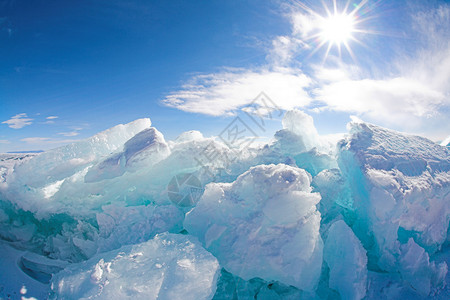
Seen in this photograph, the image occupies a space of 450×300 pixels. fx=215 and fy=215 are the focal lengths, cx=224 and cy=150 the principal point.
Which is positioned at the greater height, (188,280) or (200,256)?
(200,256)

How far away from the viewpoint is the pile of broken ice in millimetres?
2471

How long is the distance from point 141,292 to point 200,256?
0.67 m

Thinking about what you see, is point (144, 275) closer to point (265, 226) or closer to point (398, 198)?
point (265, 226)

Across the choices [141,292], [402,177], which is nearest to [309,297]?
[141,292]

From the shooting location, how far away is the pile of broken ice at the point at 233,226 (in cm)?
247

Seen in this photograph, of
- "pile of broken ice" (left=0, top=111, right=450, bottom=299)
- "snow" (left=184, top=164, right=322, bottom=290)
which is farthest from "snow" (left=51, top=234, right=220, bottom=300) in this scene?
"snow" (left=184, top=164, right=322, bottom=290)

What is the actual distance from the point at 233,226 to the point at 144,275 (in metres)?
1.17

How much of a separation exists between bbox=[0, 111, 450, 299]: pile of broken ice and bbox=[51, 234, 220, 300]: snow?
12mm

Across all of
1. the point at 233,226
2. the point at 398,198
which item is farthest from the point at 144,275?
the point at 398,198

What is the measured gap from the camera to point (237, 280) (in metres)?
2.79

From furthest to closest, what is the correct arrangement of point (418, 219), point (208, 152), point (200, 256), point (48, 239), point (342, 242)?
point (208, 152) → point (48, 239) → point (418, 219) → point (342, 242) → point (200, 256)

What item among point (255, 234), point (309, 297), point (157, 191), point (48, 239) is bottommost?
point (48, 239)

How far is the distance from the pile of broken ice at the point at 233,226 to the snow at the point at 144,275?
0.01m

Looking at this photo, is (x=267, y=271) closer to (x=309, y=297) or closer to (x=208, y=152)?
(x=309, y=297)
